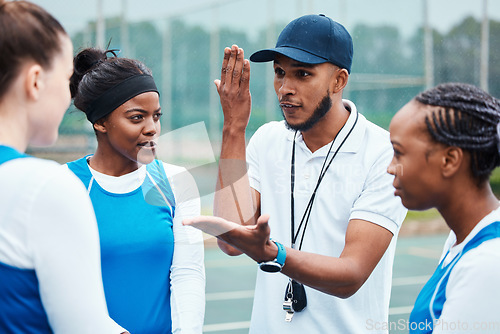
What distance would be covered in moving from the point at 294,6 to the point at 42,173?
1014cm

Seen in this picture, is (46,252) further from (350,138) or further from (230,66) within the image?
(350,138)

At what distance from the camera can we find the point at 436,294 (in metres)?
1.53

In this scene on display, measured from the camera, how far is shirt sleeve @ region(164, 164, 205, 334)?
215 cm

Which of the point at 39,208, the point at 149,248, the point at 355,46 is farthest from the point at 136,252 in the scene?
the point at 355,46

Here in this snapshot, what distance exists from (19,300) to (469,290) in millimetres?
1014

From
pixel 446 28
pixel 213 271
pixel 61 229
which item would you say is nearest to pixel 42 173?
pixel 61 229

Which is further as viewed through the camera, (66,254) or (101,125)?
(101,125)

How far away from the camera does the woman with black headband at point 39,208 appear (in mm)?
1206

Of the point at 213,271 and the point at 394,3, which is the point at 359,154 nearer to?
the point at 213,271

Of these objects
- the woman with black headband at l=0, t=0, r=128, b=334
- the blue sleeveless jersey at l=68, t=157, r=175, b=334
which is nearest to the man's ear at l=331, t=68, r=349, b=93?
the blue sleeveless jersey at l=68, t=157, r=175, b=334

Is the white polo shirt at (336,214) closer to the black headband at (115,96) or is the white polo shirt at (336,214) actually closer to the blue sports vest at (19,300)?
the black headband at (115,96)

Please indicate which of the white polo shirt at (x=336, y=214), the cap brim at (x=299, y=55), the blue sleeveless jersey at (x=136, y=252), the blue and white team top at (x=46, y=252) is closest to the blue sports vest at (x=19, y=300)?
the blue and white team top at (x=46, y=252)

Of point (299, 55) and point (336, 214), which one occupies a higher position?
point (299, 55)

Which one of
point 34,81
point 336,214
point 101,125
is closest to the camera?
point 34,81
